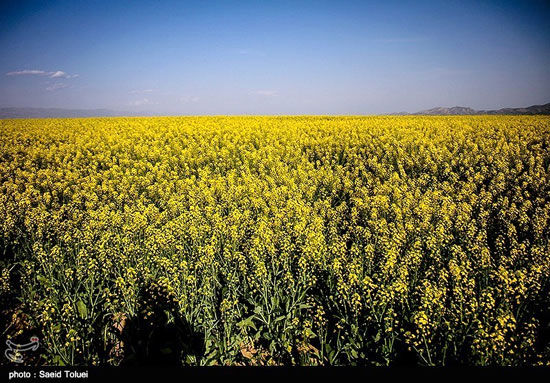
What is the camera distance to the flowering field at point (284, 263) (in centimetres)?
414

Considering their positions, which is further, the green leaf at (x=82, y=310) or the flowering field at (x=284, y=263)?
the green leaf at (x=82, y=310)

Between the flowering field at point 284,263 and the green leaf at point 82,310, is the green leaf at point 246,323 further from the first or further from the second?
the green leaf at point 82,310

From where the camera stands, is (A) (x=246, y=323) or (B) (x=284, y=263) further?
(B) (x=284, y=263)

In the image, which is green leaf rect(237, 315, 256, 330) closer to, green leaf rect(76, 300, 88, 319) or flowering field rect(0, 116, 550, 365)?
flowering field rect(0, 116, 550, 365)

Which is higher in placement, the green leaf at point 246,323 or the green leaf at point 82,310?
the green leaf at point 82,310

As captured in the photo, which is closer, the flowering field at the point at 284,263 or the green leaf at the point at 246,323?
the flowering field at the point at 284,263

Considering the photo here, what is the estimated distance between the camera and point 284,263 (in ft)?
17.8

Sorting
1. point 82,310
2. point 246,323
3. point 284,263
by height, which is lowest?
point 246,323

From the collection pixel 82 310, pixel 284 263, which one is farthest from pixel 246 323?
pixel 82 310

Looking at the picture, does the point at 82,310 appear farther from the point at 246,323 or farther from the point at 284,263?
the point at 284,263

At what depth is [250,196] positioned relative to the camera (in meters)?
9.41

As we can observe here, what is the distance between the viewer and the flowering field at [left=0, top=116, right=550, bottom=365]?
163 inches

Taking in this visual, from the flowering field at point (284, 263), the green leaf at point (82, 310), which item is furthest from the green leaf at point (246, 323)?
the green leaf at point (82, 310)

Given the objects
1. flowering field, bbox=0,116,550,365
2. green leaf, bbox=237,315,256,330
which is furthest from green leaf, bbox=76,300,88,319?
green leaf, bbox=237,315,256,330
